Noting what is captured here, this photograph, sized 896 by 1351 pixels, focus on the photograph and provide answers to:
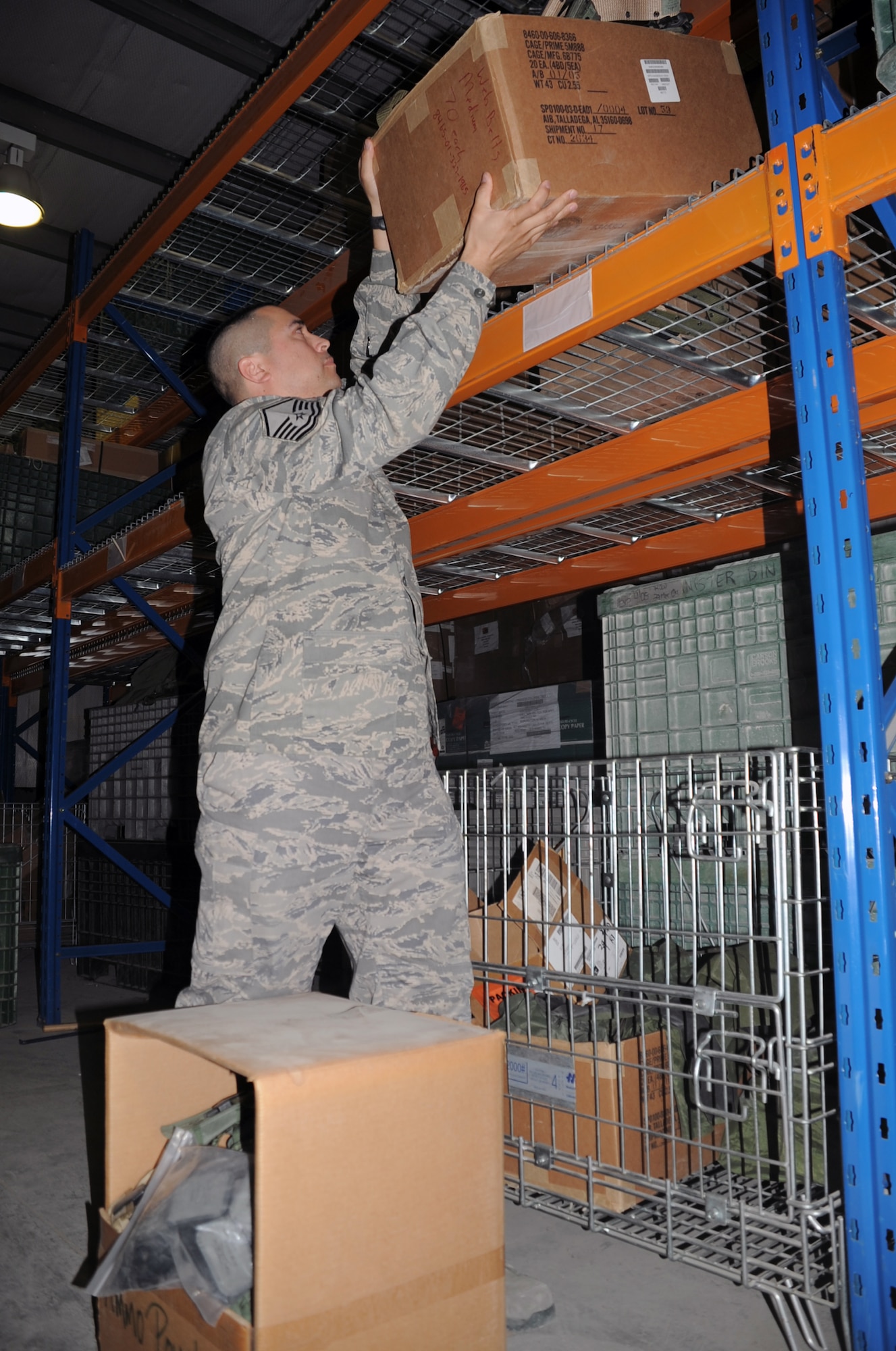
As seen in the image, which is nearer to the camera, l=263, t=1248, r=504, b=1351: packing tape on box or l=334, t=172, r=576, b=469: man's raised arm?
l=263, t=1248, r=504, b=1351: packing tape on box

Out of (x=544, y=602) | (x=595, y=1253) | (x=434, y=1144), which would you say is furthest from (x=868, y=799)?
(x=544, y=602)

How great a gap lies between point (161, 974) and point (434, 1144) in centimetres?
378

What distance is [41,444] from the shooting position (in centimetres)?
526

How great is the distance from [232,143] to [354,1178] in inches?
106

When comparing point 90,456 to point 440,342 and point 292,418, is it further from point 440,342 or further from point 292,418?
point 440,342

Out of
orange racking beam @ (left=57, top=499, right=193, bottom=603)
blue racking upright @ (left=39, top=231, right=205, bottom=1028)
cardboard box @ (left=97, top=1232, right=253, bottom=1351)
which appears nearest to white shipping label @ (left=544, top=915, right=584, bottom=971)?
cardboard box @ (left=97, top=1232, right=253, bottom=1351)

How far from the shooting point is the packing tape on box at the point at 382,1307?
940mm

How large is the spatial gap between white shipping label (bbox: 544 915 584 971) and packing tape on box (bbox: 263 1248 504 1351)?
0.84 m

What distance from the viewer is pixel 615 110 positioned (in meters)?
1.47

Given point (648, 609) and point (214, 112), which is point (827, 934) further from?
point (214, 112)

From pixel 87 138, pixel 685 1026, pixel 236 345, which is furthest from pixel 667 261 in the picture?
pixel 87 138

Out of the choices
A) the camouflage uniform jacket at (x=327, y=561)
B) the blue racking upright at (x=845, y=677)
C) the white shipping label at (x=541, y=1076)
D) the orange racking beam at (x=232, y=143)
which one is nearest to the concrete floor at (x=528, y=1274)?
the white shipping label at (x=541, y=1076)

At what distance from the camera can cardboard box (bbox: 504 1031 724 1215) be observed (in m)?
1.76

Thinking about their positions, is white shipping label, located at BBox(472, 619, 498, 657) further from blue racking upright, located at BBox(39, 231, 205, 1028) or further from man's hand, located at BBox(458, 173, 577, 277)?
man's hand, located at BBox(458, 173, 577, 277)
